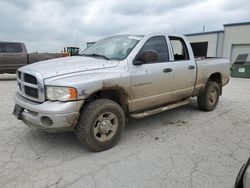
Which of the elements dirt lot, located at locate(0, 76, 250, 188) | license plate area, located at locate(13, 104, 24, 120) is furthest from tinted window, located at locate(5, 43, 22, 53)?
license plate area, located at locate(13, 104, 24, 120)

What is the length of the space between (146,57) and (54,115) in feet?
5.81

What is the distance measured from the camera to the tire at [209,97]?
535 centimetres

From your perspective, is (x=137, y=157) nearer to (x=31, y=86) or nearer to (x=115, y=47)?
(x=31, y=86)

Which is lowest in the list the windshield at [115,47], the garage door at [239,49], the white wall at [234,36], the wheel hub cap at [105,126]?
the wheel hub cap at [105,126]

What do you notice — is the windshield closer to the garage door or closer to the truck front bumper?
the truck front bumper

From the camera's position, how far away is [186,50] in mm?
4879

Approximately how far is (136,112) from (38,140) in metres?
1.82

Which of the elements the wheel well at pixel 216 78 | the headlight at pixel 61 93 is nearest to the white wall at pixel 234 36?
the wheel well at pixel 216 78

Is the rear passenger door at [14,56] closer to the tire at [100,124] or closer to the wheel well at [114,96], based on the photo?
the wheel well at [114,96]

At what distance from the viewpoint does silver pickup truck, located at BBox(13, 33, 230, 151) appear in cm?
285

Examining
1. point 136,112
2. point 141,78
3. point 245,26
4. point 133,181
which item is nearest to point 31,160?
point 133,181

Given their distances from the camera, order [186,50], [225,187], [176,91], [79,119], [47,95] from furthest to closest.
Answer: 1. [186,50]
2. [176,91]
3. [79,119]
4. [47,95]
5. [225,187]

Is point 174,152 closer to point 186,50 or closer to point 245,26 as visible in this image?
point 186,50

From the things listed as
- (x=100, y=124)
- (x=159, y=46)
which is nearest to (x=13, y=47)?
(x=159, y=46)
